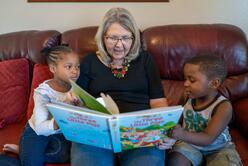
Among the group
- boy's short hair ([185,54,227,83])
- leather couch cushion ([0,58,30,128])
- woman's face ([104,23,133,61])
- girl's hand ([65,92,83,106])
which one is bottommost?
leather couch cushion ([0,58,30,128])

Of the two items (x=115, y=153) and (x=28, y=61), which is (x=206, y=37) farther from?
(x=28, y=61)

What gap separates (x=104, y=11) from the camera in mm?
2193

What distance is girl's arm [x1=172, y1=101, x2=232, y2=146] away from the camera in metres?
1.30

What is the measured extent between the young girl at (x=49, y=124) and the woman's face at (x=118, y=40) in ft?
0.67

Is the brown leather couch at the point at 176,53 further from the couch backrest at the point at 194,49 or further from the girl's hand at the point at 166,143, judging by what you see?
the girl's hand at the point at 166,143

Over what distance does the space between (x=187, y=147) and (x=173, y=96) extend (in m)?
0.50

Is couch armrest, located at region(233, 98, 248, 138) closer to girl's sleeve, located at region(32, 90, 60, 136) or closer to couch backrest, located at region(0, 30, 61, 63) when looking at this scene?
girl's sleeve, located at region(32, 90, 60, 136)

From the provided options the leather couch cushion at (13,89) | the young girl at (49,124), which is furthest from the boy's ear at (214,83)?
the leather couch cushion at (13,89)

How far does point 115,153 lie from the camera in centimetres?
141

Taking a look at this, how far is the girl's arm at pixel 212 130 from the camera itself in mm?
1296

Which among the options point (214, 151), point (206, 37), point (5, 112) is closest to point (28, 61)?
point (5, 112)

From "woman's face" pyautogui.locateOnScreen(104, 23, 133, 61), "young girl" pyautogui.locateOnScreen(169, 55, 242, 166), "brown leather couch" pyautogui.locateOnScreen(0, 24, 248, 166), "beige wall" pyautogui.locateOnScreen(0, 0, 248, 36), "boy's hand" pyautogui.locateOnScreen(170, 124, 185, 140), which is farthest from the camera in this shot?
"beige wall" pyautogui.locateOnScreen(0, 0, 248, 36)

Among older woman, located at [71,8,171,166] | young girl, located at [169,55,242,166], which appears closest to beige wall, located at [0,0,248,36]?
older woman, located at [71,8,171,166]

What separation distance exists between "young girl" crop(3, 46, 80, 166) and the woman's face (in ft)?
0.67
